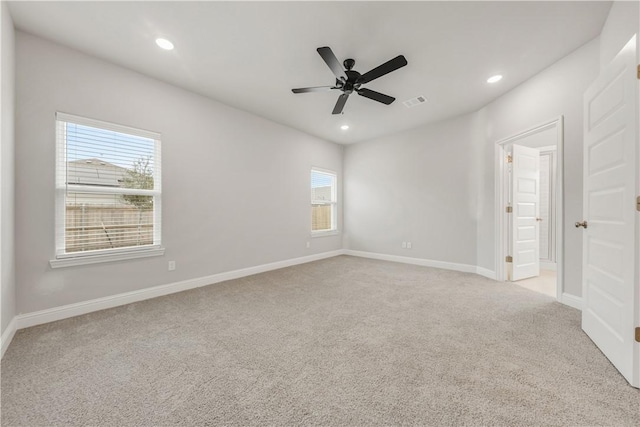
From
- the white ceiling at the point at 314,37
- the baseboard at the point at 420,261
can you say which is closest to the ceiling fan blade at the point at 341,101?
the white ceiling at the point at 314,37

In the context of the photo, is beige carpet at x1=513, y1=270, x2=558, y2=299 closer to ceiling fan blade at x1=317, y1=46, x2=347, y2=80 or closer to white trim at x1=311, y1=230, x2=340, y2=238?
white trim at x1=311, y1=230, x2=340, y2=238

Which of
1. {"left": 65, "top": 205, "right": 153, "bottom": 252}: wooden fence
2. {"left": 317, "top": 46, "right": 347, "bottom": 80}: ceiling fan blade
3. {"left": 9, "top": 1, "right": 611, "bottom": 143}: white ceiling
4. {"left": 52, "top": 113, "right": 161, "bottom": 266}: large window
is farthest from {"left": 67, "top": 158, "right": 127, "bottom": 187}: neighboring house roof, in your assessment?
{"left": 317, "top": 46, "right": 347, "bottom": 80}: ceiling fan blade

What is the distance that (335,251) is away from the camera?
19.1 ft

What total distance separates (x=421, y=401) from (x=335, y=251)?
4.48 m

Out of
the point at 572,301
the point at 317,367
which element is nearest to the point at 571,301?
the point at 572,301

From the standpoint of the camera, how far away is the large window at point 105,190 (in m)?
2.50

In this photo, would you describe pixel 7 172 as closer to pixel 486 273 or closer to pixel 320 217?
pixel 320 217

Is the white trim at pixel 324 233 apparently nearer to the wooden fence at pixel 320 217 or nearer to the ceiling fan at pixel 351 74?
the wooden fence at pixel 320 217

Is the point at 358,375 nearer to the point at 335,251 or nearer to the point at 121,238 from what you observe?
the point at 121,238

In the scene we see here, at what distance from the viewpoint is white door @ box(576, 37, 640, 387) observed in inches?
59.6

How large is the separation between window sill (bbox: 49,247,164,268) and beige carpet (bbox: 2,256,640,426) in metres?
0.54

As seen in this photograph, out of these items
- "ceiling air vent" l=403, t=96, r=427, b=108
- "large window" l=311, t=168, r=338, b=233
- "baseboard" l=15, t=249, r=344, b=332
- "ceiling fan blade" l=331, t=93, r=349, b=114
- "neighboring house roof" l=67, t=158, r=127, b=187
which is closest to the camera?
"baseboard" l=15, t=249, r=344, b=332

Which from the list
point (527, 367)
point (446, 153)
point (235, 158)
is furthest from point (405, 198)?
point (527, 367)

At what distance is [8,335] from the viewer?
200cm
